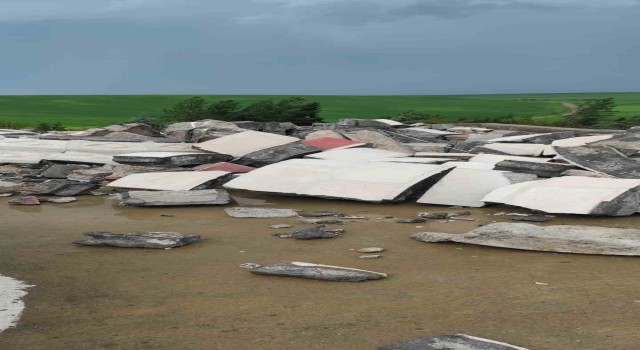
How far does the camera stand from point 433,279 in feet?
16.8

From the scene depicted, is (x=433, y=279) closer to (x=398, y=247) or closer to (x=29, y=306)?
(x=398, y=247)

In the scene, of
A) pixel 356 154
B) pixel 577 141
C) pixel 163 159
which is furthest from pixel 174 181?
pixel 577 141

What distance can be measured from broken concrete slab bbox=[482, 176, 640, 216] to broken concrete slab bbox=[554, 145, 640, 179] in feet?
5.09

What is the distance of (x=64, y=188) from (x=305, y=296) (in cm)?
671

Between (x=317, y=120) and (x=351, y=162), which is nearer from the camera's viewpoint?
(x=351, y=162)

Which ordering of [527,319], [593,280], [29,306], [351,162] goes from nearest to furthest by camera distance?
[527,319]
[29,306]
[593,280]
[351,162]

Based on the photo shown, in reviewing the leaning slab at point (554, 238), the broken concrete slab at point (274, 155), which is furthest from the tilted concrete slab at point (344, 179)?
the leaning slab at point (554, 238)

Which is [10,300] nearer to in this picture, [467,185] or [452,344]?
[452,344]

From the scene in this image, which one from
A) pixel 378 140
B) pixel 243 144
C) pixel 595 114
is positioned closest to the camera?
pixel 243 144

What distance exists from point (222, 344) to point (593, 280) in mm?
2701

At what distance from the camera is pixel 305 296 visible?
15.3 feet

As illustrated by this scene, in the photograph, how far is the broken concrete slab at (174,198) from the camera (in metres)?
8.91

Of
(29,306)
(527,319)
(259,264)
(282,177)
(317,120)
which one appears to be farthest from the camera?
(317,120)

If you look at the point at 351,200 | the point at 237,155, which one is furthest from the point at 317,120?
the point at 351,200
